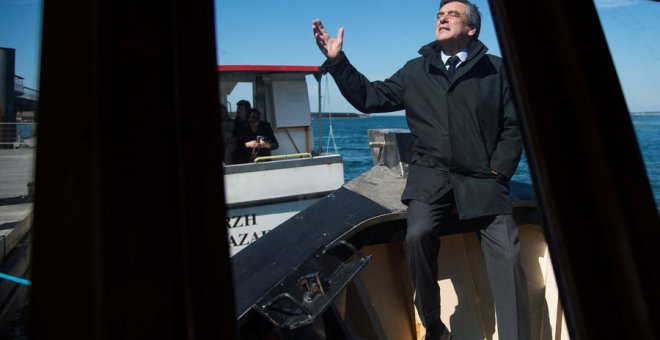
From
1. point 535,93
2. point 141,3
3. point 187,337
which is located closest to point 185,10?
point 141,3

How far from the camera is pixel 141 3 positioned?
609 mm

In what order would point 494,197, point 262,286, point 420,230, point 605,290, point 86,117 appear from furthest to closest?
point 420,230
point 494,197
point 262,286
point 605,290
point 86,117

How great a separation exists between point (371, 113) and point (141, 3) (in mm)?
1474

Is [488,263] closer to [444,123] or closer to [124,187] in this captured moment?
[444,123]

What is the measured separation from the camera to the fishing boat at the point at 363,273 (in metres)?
1.71

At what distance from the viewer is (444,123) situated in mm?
2082

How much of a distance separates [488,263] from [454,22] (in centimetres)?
105

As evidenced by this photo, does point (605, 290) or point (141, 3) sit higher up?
point (141, 3)

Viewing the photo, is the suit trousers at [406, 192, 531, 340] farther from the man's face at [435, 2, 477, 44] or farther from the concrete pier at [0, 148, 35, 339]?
the concrete pier at [0, 148, 35, 339]

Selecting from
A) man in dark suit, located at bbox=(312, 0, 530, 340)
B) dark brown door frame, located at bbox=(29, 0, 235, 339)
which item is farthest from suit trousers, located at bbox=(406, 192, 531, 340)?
dark brown door frame, located at bbox=(29, 0, 235, 339)

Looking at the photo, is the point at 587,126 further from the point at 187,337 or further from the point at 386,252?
the point at 386,252

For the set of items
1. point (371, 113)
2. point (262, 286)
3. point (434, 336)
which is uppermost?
point (371, 113)

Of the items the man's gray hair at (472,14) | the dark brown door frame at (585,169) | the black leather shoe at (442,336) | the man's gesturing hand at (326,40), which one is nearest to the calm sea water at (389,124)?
the dark brown door frame at (585,169)

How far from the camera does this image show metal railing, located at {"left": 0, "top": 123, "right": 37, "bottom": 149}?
656 millimetres
